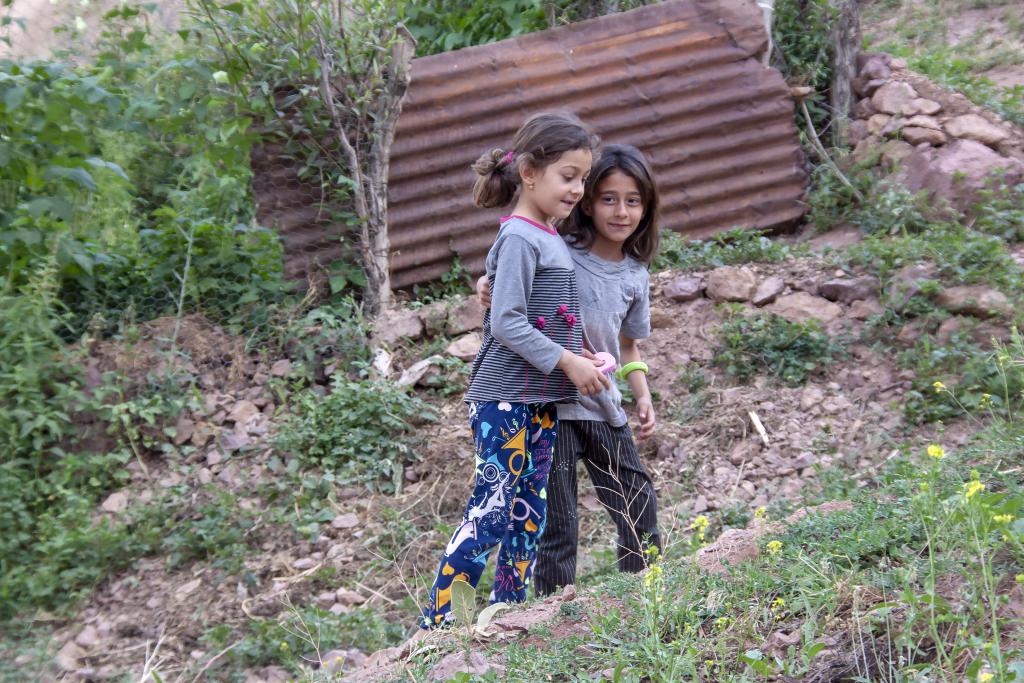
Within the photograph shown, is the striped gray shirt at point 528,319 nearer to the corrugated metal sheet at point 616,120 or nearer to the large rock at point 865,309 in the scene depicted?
the large rock at point 865,309

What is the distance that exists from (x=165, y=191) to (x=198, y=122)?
146cm

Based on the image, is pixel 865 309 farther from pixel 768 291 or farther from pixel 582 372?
pixel 582 372

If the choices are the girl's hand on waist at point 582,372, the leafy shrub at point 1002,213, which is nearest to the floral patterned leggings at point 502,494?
the girl's hand on waist at point 582,372

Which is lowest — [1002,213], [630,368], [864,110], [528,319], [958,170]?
[630,368]

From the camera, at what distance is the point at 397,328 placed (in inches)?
211

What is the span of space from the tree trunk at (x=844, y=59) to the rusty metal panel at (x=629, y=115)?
47 centimetres

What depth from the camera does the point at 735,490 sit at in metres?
4.34

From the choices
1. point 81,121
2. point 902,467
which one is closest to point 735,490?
point 902,467

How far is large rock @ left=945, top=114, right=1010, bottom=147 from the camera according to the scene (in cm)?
597

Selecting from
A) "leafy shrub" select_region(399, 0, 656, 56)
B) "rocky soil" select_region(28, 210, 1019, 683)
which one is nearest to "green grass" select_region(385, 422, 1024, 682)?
"rocky soil" select_region(28, 210, 1019, 683)

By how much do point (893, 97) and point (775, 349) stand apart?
2226mm

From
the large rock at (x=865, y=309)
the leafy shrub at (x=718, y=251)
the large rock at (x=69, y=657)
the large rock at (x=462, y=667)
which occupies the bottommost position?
the large rock at (x=69, y=657)

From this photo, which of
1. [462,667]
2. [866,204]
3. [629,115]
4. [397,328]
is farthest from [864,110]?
[462,667]

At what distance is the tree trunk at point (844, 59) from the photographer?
6480 millimetres
